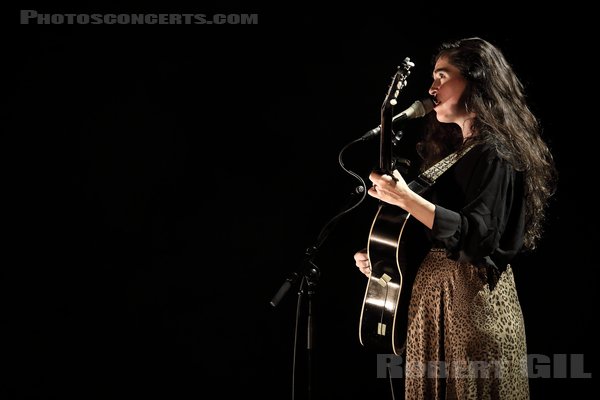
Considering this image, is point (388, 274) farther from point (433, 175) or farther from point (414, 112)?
point (414, 112)

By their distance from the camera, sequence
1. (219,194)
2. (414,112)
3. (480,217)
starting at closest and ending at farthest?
1. (480,217)
2. (414,112)
3. (219,194)

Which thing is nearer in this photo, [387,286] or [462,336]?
[462,336]

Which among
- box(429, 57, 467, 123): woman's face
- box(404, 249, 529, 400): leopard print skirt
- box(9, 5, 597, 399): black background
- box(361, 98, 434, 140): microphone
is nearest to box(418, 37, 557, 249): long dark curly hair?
box(429, 57, 467, 123): woman's face

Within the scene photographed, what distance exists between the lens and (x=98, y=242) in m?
2.62

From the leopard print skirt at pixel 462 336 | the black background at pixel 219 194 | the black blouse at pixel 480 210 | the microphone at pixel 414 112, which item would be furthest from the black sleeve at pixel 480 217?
the black background at pixel 219 194

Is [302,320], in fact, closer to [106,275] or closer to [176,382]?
[176,382]

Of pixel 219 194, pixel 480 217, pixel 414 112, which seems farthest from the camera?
pixel 219 194

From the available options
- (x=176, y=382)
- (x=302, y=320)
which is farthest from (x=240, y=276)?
(x=176, y=382)

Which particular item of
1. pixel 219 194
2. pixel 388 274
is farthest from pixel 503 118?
pixel 219 194

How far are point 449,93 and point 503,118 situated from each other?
0.19m

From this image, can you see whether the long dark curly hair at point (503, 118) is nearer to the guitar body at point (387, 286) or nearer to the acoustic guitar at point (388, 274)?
the acoustic guitar at point (388, 274)

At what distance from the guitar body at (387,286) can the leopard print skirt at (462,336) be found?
0.05 metres

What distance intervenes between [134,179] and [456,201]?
160 centimetres

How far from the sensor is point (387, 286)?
5.78ft
